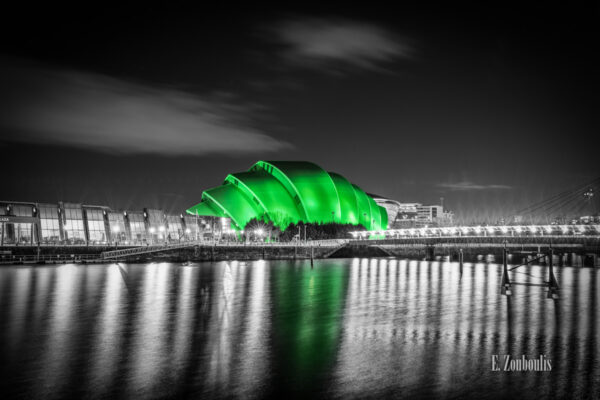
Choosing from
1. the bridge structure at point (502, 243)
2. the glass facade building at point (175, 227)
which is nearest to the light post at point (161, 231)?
the glass facade building at point (175, 227)

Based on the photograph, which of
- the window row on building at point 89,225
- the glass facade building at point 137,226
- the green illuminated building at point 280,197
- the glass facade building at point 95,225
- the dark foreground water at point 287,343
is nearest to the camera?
the dark foreground water at point 287,343

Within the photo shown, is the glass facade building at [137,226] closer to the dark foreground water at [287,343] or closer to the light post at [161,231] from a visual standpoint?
the light post at [161,231]

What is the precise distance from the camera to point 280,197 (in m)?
84.6

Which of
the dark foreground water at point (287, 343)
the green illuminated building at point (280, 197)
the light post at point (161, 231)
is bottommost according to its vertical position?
the dark foreground water at point (287, 343)

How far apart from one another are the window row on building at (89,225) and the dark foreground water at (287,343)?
4302cm

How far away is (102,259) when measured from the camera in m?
55.8

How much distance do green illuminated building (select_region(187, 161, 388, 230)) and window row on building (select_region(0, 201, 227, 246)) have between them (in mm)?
4150

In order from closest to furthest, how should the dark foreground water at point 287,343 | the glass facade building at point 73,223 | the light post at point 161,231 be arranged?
1. the dark foreground water at point 287,343
2. the glass facade building at point 73,223
3. the light post at point 161,231

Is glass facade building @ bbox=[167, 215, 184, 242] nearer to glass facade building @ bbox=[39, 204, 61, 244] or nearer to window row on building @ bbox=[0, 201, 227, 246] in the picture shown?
window row on building @ bbox=[0, 201, 227, 246]

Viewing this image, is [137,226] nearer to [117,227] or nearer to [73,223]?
[117,227]

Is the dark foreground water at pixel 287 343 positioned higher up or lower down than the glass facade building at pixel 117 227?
lower down

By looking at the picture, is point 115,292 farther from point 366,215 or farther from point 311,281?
point 366,215

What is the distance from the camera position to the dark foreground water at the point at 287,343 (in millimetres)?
10844

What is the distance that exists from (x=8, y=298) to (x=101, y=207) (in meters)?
59.1
